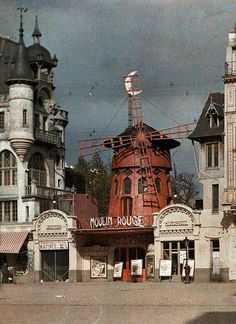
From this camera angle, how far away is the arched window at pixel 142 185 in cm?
6521

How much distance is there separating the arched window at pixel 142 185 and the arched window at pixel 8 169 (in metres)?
10.8

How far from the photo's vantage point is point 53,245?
63500 mm

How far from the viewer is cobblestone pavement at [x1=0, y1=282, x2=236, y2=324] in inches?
1085

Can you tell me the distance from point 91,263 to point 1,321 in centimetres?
3592

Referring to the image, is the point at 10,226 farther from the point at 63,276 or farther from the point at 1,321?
the point at 1,321

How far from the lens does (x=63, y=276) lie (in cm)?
6312

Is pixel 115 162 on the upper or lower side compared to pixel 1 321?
upper

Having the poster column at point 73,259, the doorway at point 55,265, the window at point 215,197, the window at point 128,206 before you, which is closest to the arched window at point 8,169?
the doorway at point 55,265

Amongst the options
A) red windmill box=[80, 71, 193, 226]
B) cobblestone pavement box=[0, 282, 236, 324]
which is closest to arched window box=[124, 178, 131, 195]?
red windmill box=[80, 71, 193, 226]

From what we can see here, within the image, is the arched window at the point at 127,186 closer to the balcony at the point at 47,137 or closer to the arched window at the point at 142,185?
the arched window at the point at 142,185

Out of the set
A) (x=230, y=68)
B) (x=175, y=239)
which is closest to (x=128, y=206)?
(x=175, y=239)

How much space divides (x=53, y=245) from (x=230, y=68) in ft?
61.3

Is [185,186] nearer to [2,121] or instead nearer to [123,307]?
[2,121]

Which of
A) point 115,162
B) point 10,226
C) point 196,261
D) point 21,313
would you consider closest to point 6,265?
point 10,226
